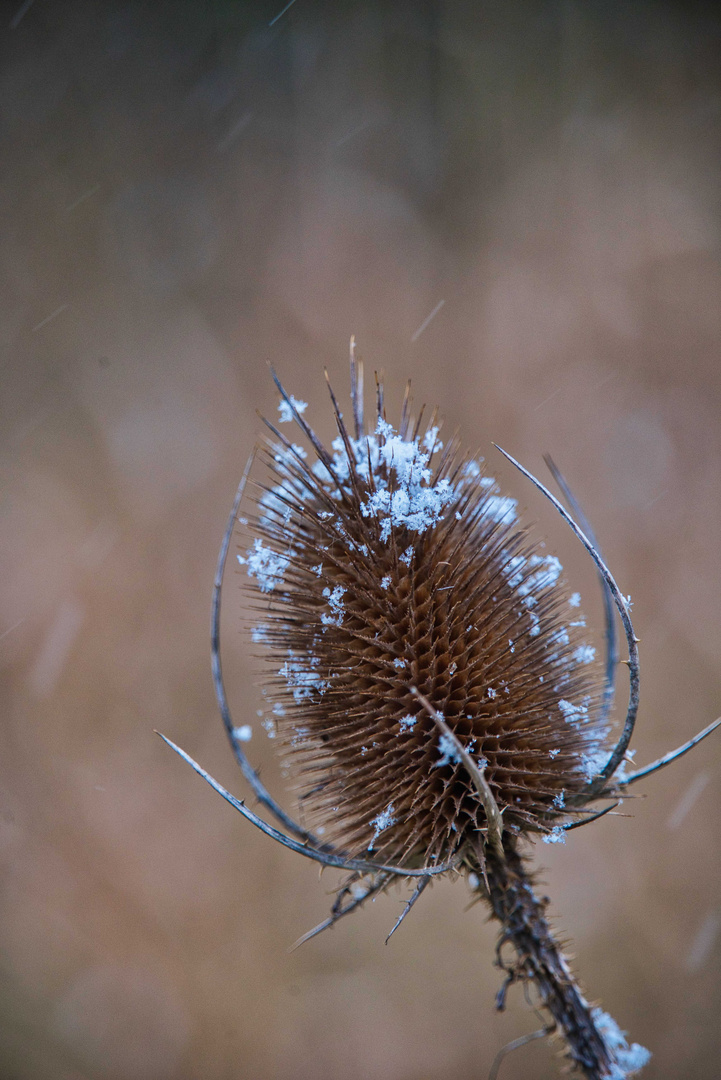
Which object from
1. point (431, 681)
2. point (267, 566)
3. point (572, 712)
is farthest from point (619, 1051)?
point (267, 566)

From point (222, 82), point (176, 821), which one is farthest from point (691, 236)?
point (176, 821)

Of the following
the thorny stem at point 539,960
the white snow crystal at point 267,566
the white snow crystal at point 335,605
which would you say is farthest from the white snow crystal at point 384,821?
the white snow crystal at point 267,566

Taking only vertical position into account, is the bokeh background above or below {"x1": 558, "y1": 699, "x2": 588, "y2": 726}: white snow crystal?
above

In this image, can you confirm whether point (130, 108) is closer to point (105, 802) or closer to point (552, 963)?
point (105, 802)

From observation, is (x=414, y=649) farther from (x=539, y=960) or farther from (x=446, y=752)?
(x=539, y=960)

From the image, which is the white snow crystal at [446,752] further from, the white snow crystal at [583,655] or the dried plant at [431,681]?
the white snow crystal at [583,655]

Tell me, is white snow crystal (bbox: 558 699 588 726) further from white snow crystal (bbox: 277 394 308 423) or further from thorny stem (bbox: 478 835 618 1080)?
white snow crystal (bbox: 277 394 308 423)

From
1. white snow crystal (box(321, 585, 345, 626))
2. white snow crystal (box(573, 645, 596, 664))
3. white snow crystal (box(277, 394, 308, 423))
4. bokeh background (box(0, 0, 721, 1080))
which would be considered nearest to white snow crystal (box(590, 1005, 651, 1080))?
white snow crystal (box(573, 645, 596, 664))
